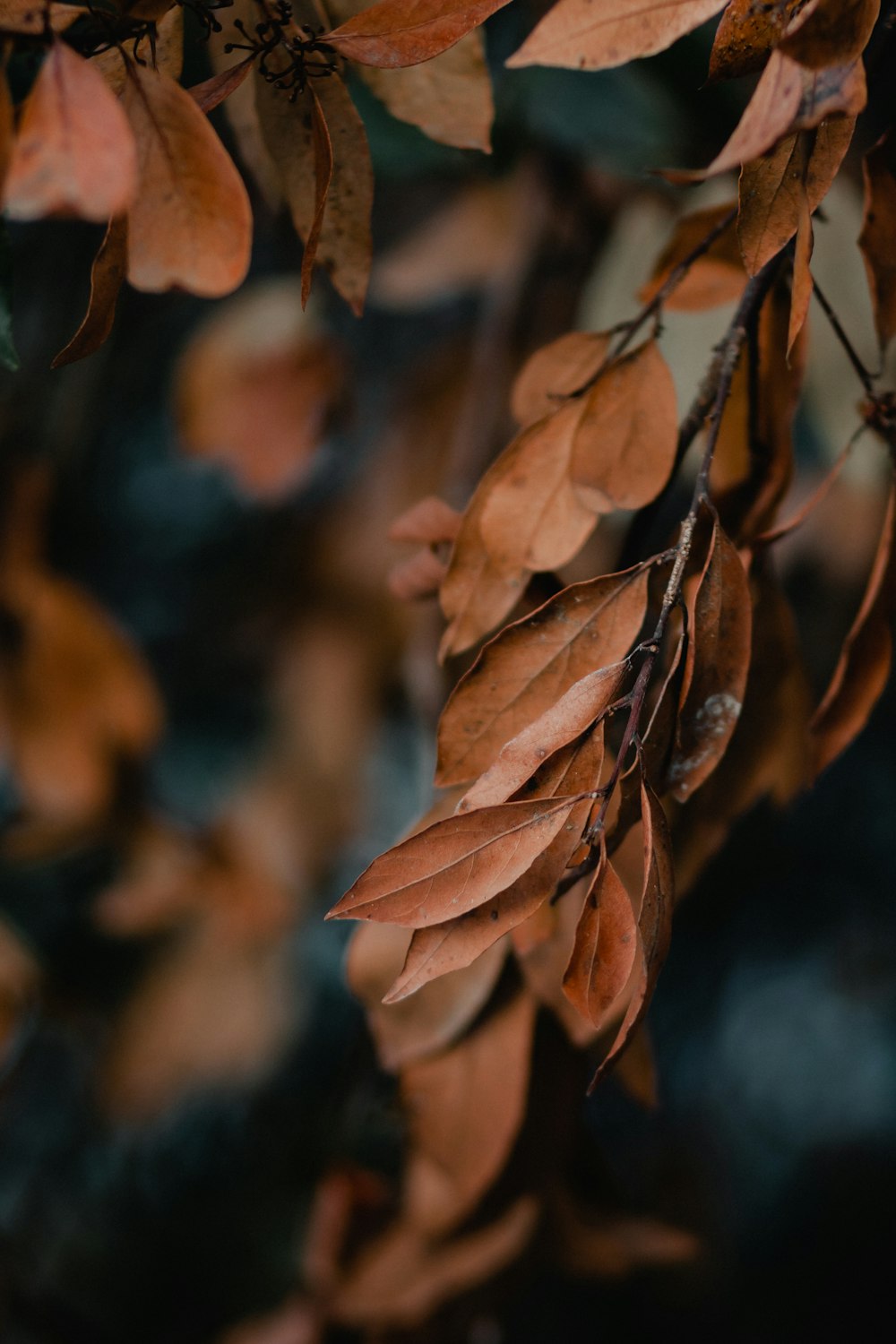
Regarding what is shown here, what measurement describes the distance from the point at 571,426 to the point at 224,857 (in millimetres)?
660

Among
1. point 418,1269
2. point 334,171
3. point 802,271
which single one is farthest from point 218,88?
point 418,1269

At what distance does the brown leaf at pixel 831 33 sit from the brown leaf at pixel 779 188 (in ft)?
0.08

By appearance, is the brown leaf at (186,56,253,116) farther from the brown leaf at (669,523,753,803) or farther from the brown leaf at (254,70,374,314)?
the brown leaf at (669,523,753,803)

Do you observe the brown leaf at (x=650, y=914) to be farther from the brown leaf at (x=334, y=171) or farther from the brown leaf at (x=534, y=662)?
the brown leaf at (x=334, y=171)

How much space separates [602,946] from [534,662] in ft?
0.24

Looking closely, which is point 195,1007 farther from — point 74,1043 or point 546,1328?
point 546,1328

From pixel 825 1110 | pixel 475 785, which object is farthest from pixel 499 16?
pixel 825 1110

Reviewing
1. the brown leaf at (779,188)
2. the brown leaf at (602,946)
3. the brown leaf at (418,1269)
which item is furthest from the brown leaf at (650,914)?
the brown leaf at (418,1269)

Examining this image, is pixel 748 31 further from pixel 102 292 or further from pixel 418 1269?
pixel 418 1269

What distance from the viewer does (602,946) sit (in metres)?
0.21

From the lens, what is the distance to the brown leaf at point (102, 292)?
0.70 ft

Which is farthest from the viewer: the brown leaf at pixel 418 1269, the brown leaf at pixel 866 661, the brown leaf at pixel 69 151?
the brown leaf at pixel 418 1269

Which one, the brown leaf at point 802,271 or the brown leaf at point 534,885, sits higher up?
the brown leaf at point 802,271

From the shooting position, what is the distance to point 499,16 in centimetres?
50
